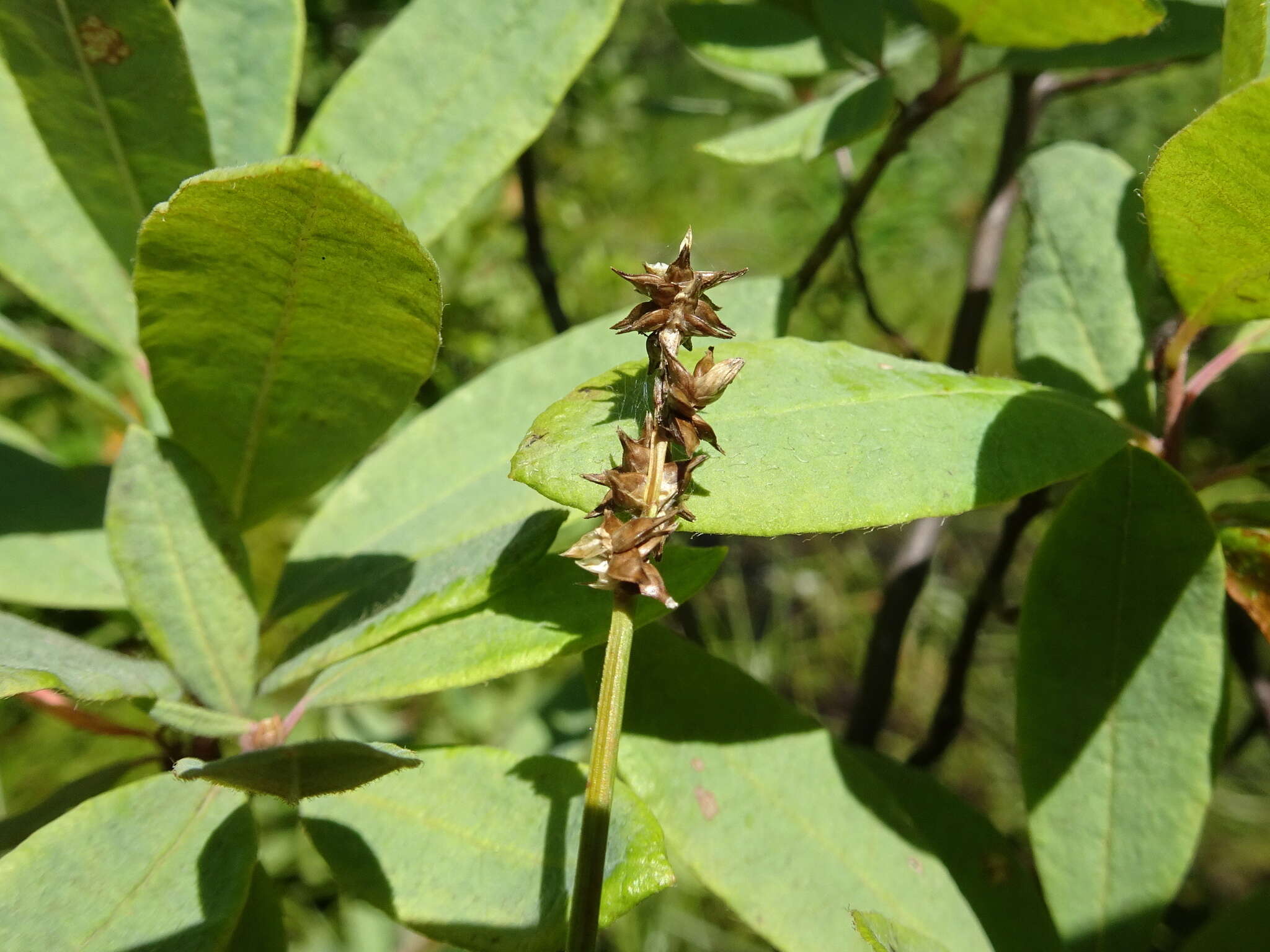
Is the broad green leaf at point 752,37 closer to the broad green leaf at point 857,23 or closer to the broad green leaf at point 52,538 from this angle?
the broad green leaf at point 857,23

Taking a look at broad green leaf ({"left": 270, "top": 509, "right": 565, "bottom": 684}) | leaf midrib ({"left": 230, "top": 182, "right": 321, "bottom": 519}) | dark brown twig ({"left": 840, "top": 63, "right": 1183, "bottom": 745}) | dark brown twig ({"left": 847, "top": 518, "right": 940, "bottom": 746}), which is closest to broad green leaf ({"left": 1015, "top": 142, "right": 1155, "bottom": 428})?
dark brown twig ({"left": 840, "top": 63, "right": 1183, "bottom": 745})

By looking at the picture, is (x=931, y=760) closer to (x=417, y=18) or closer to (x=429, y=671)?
(x=429, y=671)

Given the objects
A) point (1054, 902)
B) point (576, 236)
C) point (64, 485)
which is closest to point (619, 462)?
point (1054, 902)

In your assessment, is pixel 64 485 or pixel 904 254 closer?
pixel 64 485

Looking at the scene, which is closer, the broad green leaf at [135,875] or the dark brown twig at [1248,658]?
the broad green leaf at [135,875]

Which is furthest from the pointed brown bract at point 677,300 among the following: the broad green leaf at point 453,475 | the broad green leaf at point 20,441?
the broad green leaf at point 20,441

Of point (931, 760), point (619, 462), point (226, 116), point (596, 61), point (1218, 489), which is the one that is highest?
point (226, 116)

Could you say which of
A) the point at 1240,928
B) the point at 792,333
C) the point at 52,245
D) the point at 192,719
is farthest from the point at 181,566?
the point at 792,333
